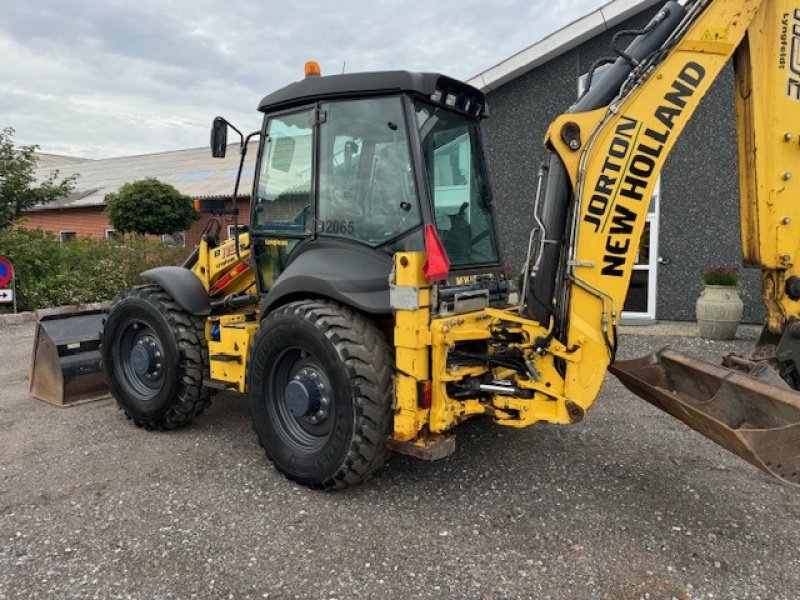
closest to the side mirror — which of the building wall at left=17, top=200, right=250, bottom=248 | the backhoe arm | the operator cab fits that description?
the operator cab

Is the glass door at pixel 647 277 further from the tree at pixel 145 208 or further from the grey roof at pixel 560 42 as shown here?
the tree at pixel 145 208

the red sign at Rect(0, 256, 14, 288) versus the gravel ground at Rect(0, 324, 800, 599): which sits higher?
the red sign at Rect(0, 256, 14, 288)

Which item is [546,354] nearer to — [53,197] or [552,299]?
[552,299]

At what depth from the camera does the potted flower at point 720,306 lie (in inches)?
316

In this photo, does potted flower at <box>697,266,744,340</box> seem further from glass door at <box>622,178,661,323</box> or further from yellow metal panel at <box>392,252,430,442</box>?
yellow metal panel at <box>392,252,430,442</box>

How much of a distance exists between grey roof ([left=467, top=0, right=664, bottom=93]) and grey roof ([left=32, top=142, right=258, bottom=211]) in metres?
12.4

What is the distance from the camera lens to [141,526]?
334cm

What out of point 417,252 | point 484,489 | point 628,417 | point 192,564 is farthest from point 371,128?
point 628,417

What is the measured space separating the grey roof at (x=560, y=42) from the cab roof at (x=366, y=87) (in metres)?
5.97

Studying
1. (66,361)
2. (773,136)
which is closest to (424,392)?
(773,136)

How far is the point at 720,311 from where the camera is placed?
8.04 metres

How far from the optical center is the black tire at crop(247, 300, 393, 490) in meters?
3.43

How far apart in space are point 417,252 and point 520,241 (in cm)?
719

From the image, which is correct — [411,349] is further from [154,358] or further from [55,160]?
[55,160]
